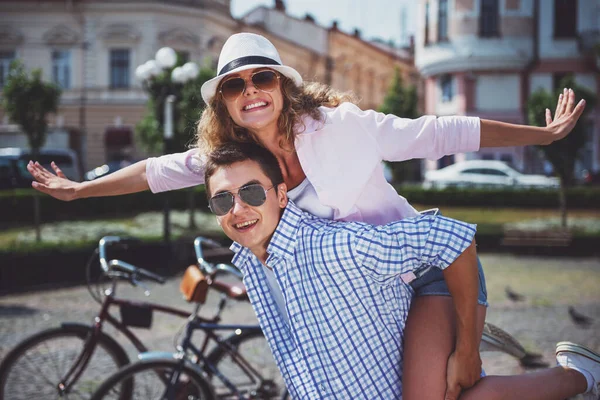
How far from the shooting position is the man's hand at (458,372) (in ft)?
7.03

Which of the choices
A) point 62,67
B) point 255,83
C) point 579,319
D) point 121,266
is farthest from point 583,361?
point 62,67

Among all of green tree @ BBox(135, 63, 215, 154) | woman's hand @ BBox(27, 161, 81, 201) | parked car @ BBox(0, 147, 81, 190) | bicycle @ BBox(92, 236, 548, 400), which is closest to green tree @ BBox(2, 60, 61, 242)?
green tree @ BBox(135, 63, 215, 154)

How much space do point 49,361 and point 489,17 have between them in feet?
113

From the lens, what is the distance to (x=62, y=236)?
15.1 meters

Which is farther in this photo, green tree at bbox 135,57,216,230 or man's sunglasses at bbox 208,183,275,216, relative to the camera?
green tree at bbox 135,57,216,230

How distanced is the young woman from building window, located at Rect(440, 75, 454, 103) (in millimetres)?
34327

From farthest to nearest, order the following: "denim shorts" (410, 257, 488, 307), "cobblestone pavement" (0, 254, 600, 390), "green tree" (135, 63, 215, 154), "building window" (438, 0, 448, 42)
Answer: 1. "building window" (438, 0, 448, 42)
2. "green tree" (135, 63, 215, 154)
3. "cobblestone pavement" (0, 254, 600, 390)
4. "denim shorts" (410, 257, 488, 307)

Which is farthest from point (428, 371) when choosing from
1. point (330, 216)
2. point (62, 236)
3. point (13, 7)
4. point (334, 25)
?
point (334, 25)

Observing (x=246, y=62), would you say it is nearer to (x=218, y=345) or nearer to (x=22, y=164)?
(x=218, y=345)

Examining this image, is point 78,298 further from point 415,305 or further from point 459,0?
point 459,0

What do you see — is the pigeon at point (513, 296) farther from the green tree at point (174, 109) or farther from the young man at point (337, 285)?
the young man at point (337, 285)

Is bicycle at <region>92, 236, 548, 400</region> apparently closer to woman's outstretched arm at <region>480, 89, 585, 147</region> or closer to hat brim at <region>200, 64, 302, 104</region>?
hat brim at <region>200, 64, 302, 104</region>

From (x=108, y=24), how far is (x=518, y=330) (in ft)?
98.8

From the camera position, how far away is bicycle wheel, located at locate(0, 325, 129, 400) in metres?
4.10
